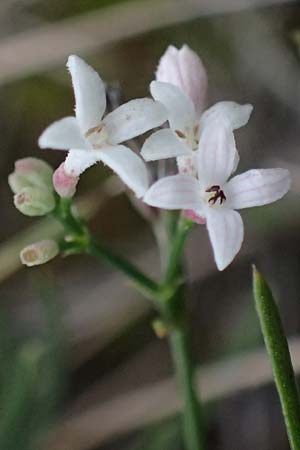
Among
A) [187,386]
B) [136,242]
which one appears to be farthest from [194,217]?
[136,242]

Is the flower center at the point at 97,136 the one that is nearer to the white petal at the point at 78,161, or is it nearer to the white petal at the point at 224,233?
the white petal at the point at 78,161

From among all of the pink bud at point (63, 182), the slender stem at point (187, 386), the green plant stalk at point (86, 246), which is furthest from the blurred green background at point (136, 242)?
the pink bud at point (63, 182)

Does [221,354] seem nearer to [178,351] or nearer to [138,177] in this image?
[178,351]

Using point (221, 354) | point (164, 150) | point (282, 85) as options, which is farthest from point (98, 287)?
point (164, 150)

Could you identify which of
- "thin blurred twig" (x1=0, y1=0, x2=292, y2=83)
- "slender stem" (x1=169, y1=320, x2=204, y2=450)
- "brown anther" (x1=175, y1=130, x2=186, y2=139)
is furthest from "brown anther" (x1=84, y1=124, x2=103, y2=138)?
"thin blurred twig" (x1=0, y1=0, x2=292, y2=83)

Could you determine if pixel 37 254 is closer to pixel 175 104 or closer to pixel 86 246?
pixel 86 246

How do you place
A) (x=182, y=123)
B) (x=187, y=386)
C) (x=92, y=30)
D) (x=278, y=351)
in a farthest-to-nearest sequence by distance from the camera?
(x=92, y=30) < (x=187, y=386) < (x=182, y=123) < (x=278, y=351)
